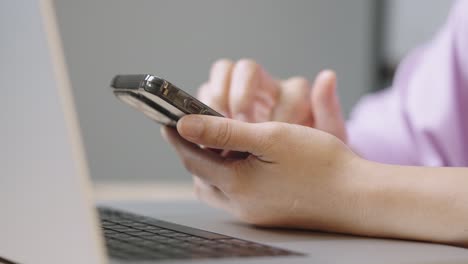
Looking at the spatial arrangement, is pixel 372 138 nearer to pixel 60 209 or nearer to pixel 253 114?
pixel 253 114

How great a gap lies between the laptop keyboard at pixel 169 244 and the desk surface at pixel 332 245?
20 millimetres

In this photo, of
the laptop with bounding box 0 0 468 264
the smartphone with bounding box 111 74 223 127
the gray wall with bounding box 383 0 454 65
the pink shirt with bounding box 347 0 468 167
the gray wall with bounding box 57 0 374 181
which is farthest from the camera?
the gray wall with bounding box 383 0 454 65

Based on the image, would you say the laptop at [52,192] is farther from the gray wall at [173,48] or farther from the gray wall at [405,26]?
the gray wall at [405,26]

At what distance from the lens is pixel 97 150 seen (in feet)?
4.60

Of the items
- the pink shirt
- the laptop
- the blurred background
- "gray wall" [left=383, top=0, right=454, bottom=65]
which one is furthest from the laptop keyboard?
"gray wall" [left=383, top=0, right=454, bottom=65]

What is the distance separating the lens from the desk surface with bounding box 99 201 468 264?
32cm

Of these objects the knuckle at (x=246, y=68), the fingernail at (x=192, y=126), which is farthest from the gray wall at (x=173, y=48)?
the fingernail at (x=192, y=126)

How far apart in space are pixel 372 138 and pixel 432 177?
1.45 ft

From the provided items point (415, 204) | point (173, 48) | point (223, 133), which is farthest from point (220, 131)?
point (173, 48)

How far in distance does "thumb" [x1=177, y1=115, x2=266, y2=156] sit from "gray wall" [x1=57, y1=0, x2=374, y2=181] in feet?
3.44

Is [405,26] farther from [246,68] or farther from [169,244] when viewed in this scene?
[169,244]

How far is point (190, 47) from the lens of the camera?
1472 millimetres

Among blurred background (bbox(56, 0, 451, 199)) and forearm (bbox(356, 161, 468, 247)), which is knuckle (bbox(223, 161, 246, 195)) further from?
blurred background (bbox(56, 0, 451, 199))

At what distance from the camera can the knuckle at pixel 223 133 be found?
37 cm
